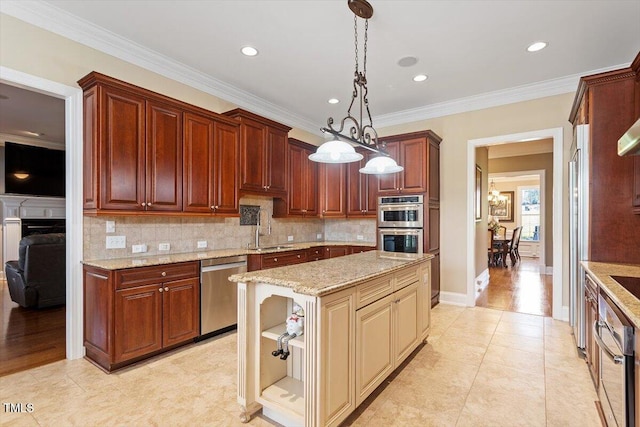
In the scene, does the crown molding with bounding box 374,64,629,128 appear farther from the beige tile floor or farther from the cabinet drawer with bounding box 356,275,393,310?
the cabinet drawer with bounding box 356,275,393,310

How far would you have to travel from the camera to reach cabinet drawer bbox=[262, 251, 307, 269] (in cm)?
384

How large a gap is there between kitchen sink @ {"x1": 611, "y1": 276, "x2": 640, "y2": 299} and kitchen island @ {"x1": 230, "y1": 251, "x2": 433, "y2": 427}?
131 centimetres

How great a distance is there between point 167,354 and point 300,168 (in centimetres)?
317

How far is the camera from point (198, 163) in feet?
11.5

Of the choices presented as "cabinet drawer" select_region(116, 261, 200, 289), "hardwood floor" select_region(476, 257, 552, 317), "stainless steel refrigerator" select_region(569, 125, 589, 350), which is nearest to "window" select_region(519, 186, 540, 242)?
"hardwood floor" select_region(476, 257, 552, 317)

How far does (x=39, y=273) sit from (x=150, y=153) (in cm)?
283

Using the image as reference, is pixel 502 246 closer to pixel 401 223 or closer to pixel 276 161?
pixel 401 223

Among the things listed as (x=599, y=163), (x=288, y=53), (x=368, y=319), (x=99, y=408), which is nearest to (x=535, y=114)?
(x=599, y=163)

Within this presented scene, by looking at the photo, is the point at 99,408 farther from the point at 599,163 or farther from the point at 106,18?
the point at 599,163

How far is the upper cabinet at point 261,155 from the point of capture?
404cm

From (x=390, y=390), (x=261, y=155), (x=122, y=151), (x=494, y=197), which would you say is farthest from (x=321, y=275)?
(x=494, y=197)

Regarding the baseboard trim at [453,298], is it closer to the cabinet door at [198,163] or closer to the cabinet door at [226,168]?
the cabinet door at [226,168]

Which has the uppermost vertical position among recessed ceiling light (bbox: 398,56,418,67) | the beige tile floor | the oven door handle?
recessed ceiling light (bbox: 398,56,418,67)

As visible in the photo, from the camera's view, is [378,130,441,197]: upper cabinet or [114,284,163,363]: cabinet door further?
[378,130,441,197]: upper cabinet
